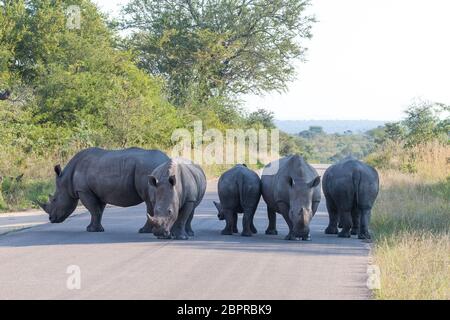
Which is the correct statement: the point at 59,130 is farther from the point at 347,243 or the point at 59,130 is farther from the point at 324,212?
the point at 347,243

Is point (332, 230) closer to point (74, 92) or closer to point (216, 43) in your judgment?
point (74, 92)

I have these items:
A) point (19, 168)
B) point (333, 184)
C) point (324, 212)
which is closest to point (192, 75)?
point (19, 168)

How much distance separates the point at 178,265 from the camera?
13727 millimetres

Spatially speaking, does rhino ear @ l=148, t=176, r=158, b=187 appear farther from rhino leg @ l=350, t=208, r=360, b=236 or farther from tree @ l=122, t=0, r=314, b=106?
tree @ l=122, t=0, r=314, b=106

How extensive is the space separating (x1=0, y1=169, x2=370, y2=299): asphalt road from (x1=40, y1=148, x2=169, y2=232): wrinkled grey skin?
18.7 inches

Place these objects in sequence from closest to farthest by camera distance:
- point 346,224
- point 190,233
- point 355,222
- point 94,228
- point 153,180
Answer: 1. point 153,180
2. point 346,224
3. point 190,233
4. point 355,222
5. point 94,228

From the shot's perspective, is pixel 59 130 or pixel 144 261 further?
pixel 59 130

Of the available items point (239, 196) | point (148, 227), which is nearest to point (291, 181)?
point (239, 196)

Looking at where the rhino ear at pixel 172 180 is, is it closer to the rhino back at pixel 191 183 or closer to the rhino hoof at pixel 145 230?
the rhino back at pixel 191 183

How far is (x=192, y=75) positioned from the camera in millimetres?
56562

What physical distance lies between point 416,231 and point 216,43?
4019 centimetres

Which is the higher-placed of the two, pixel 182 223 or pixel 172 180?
pixel 172 180

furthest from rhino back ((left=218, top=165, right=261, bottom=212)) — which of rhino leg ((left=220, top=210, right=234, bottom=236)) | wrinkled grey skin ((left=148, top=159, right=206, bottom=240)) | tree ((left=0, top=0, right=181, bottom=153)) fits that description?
tree ((left=0, top=0, right=181, bottom=153))
